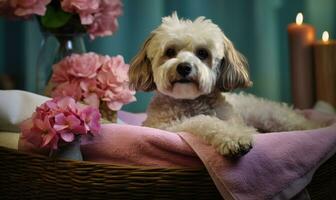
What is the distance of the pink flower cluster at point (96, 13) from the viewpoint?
1.59m

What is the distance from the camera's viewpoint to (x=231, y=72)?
1.41m

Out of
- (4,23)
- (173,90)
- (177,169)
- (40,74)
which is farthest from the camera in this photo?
(4,23)

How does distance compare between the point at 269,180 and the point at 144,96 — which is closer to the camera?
the point at 269,180

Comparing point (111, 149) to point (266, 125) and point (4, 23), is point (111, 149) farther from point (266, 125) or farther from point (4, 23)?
point (4, 23)

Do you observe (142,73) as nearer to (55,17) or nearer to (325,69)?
(55,17)

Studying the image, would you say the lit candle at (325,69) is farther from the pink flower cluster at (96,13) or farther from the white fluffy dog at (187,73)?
the pink flower cluster at (96,13)

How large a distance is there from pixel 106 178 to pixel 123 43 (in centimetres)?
117

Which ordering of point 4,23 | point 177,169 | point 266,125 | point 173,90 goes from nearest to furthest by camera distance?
1. point 177,169
2. point 173,90
3. point 266,125
4. point 4,23

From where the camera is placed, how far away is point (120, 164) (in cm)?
107

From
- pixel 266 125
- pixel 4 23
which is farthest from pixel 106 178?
pixel 4 23

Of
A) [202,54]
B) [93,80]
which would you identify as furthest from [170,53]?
[93,80]

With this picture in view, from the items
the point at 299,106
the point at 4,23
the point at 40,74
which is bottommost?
the point at 299,106

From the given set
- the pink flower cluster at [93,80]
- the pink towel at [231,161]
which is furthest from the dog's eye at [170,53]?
the pink towel at [231,161]

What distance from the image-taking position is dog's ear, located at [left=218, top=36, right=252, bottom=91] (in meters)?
1.41
